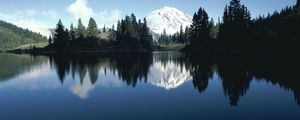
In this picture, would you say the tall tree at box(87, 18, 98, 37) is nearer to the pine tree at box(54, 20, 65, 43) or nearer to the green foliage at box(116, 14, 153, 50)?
the green foliage at box(116, 14, 153, 50)

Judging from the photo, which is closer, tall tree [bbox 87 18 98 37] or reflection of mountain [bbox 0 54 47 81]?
reflection of mountain [bbox 0 54 47 81]

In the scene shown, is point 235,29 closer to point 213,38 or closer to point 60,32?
point 213,38

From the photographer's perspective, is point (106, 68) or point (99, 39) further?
point (99, 39)

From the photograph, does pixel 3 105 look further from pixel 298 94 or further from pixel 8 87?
pixel 298 94

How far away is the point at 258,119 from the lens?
2083 cm

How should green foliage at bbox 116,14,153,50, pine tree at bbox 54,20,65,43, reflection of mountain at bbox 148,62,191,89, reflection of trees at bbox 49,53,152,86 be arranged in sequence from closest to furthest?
reflection of mountain at bbox 148,62,191,89 → reflection of trees at bbox 49,53,152,86 → pine tree at bbox 54,20,65,43 → green foliage at bbox 116,14,153,50

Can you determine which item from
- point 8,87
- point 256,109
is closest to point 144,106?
point 256,109

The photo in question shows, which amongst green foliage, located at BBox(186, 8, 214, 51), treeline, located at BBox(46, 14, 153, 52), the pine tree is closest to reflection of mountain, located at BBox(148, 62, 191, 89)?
green foliage, located at BBox(186, 8, 214, 51)

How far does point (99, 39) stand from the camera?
173500mm

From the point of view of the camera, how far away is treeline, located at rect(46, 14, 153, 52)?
542 feet

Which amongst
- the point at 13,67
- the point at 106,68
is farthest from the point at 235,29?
the point at 13,67

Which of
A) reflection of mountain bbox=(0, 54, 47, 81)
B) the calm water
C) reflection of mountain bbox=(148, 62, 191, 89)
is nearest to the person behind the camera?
the calm water

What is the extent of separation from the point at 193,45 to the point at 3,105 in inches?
4304

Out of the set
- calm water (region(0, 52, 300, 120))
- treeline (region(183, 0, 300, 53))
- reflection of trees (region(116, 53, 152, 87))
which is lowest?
calm water (region(0, 52, 300, 120))
